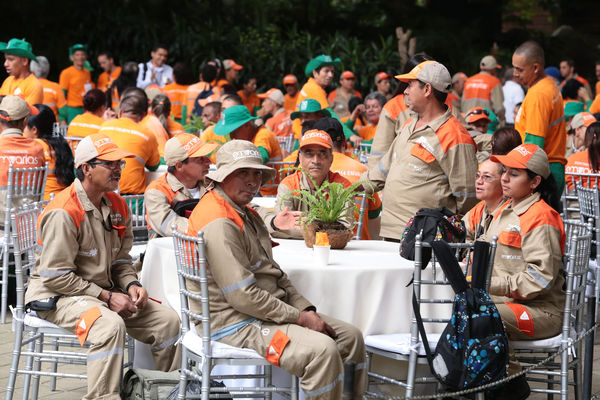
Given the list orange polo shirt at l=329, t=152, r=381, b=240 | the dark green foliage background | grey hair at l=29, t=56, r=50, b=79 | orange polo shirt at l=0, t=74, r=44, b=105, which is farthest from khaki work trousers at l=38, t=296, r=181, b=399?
the dark green foliage background

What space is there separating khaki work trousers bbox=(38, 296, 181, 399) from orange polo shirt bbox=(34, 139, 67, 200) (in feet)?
9.31

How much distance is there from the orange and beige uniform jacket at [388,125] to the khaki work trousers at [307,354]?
8.70 ft

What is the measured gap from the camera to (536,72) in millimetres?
7008

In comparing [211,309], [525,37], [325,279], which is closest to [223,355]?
[211,309]

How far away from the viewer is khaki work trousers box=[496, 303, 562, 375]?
14.4 feet

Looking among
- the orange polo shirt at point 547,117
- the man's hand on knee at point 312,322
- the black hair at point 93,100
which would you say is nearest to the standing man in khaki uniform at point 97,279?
the man's hand on knee at point 312,322

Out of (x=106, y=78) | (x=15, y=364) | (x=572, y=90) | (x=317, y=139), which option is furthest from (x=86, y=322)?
(x=106, y=78)

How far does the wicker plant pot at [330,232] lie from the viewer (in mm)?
4723

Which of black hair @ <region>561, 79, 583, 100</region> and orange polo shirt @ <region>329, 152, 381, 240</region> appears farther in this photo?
black hair @ <region>561, 79, 583, 100</region>

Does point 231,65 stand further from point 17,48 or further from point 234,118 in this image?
point 234,118

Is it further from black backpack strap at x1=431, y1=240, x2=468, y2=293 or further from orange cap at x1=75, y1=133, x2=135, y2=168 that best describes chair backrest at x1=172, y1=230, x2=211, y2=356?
black backpack strap at x1=431, y1=240, x2=468, y2=293

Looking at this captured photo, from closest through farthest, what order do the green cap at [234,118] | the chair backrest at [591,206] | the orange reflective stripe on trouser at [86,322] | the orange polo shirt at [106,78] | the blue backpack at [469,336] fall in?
1. the blue backpack at [469,336]
2. the orange reflective stripe on trouser at [86,322]
3. the chair backrest at [591,206]
4. the green cap at [234,118]
5. the orange polo shirt at [106,78]

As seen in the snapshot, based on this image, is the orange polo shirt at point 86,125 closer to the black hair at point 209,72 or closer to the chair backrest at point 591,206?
the black hair at point 209,72

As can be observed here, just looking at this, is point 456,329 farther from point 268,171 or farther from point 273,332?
point 268,171
